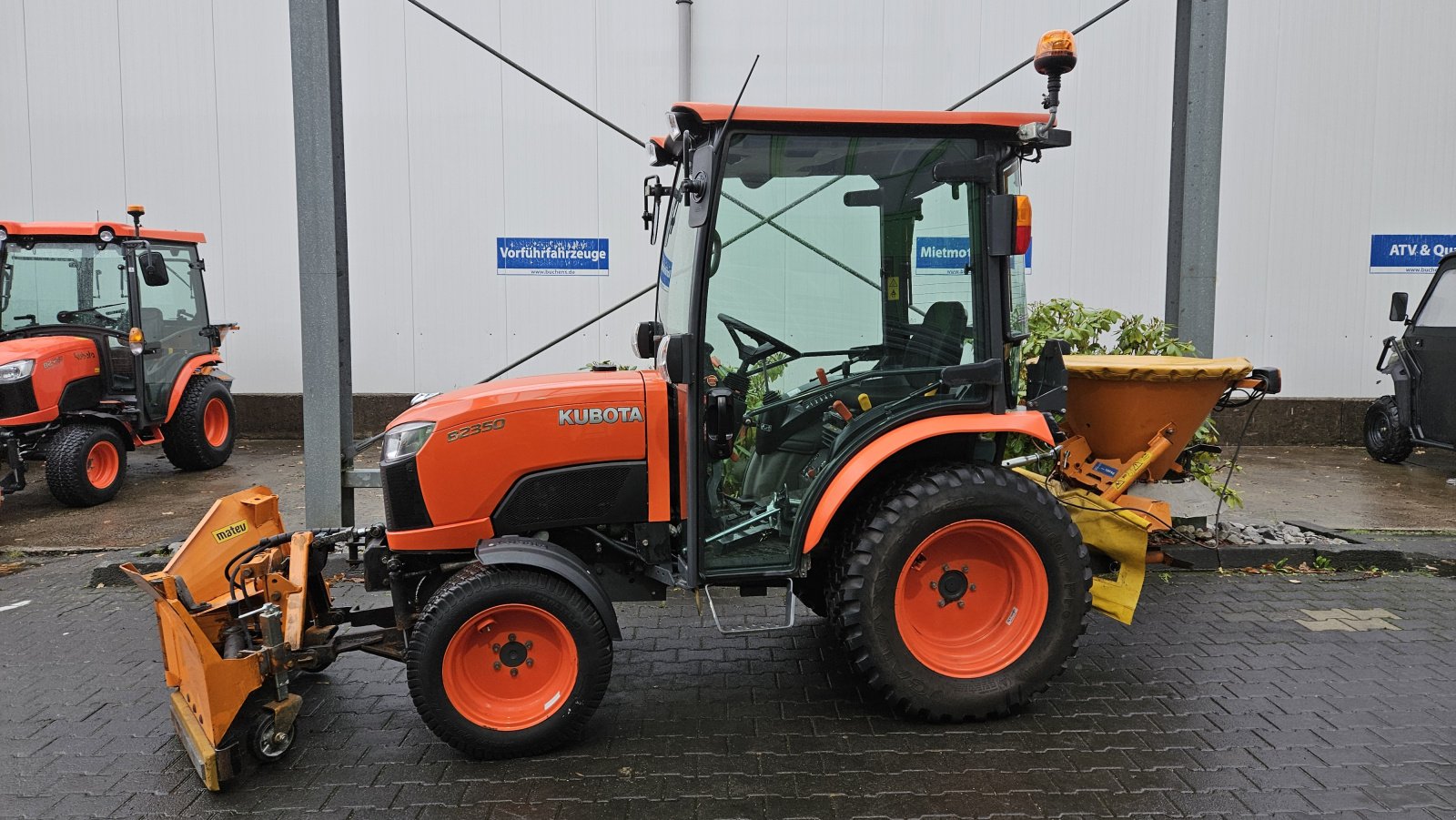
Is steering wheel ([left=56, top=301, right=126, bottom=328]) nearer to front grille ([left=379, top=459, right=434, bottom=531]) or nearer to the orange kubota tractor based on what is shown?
the orange kubota tractor

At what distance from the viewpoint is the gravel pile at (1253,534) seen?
20.9ft

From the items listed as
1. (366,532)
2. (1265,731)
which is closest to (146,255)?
(366,532)

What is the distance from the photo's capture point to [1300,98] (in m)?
10.4

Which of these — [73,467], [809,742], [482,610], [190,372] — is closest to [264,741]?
[482,610]

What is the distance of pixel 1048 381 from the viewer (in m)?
4.11

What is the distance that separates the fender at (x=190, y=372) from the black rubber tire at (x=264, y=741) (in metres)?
6.60

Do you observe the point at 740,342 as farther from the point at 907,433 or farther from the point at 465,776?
the point at 465,776

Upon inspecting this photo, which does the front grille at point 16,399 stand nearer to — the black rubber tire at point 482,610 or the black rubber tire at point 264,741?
the black rubber tire at point 264,741

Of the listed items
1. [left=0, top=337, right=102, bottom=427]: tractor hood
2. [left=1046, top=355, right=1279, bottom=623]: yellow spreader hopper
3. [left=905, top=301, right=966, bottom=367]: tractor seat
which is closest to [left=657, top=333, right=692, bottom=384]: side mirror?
[left=905, top=301, right=966, bottom=367]: tractor seat

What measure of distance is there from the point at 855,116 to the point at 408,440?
2.06 m

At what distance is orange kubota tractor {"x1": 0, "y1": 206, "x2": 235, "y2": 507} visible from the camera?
26.1 ft

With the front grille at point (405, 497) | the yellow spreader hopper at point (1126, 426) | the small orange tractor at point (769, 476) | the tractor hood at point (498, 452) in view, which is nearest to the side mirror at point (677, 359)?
the small orange tractor at point (769, 476)

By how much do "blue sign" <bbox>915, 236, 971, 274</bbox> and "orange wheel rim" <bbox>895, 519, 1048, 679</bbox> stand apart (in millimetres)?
996

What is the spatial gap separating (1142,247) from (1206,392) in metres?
6.40
